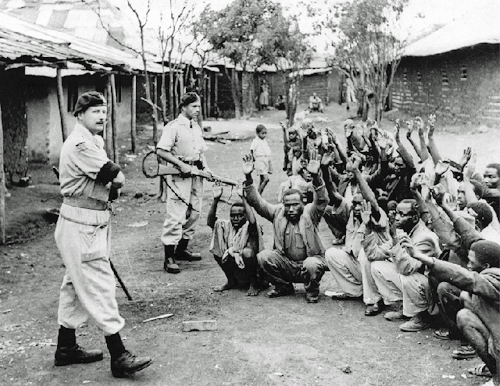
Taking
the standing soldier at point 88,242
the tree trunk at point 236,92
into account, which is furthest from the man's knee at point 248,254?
the tree trunk at point 236,92

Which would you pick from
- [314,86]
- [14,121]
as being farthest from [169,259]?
[314,86]

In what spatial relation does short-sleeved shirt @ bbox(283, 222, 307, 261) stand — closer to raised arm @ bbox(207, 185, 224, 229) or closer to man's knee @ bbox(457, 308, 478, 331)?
raised arm @ bbox(207, 185, 224, 229)

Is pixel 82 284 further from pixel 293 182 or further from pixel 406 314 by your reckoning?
pixel 293 182

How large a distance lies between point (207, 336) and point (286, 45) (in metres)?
23.2

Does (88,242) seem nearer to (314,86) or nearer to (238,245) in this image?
(238,245)

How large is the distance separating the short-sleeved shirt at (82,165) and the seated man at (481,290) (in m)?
2.09

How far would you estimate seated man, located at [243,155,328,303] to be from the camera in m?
5.87

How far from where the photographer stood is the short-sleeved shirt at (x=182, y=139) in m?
7.14

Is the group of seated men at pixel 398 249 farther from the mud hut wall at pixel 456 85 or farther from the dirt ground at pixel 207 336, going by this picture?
the mud hut wall at pixel 456 85

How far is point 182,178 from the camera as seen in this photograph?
7125 millimetres

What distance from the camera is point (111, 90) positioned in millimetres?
15055

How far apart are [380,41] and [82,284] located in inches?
857

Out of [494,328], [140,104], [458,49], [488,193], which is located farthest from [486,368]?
[140,104]

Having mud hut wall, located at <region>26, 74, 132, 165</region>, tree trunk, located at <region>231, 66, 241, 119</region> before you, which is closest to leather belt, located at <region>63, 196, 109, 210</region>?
mud hut wall, located at <region>26, 74, 132, 165</region>
